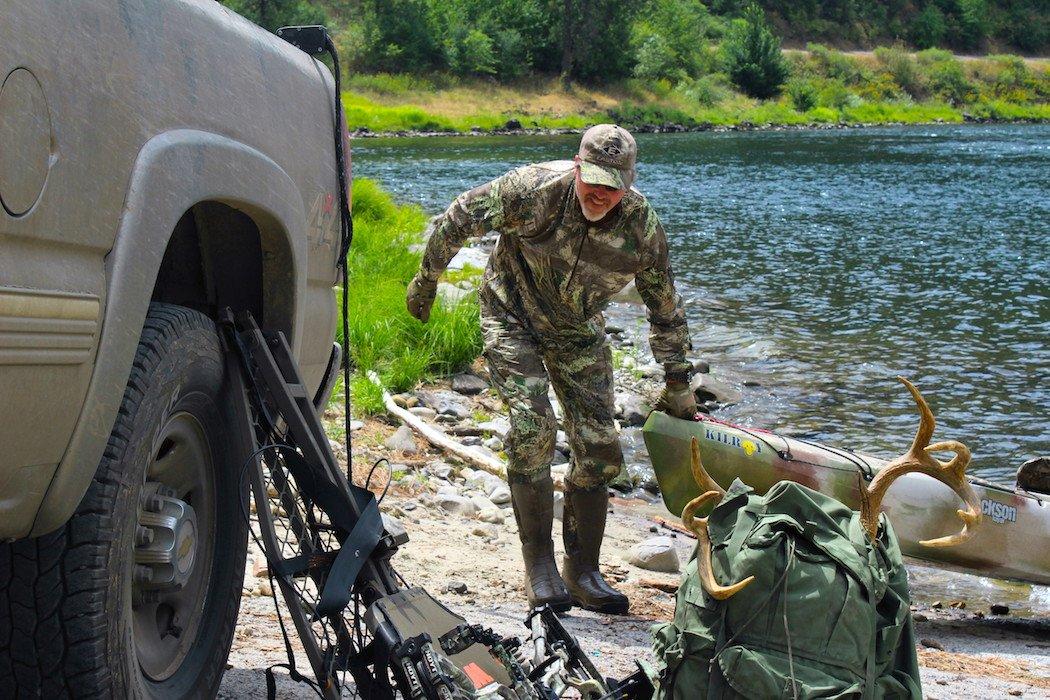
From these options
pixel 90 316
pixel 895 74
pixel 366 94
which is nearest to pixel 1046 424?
pixel 90 316

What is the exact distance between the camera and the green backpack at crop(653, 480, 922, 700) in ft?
10.3

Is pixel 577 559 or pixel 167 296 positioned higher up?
pixel 167 296

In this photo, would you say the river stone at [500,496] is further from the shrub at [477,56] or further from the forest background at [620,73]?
the shrub at [477,56]

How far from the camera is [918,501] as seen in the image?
20.5ft

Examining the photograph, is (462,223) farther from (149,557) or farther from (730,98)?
(730,98)

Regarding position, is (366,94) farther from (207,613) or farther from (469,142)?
(207,613)

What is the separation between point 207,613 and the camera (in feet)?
10.5

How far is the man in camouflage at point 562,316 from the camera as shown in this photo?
5.22 m

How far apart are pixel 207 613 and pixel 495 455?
4.56m

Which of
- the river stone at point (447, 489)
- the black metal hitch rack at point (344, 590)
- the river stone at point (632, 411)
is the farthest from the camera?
the river stone at point (632, 411)

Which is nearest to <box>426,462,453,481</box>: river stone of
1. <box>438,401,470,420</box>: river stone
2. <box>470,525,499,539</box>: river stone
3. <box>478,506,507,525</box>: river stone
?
<box>478,506,507,525</box>: river stone

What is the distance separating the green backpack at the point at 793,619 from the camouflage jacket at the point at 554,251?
2.07m

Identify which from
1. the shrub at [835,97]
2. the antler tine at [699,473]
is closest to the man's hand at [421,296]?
the antler tine at [699,473]

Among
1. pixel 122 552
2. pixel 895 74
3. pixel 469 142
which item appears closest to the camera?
pixel 122 552
